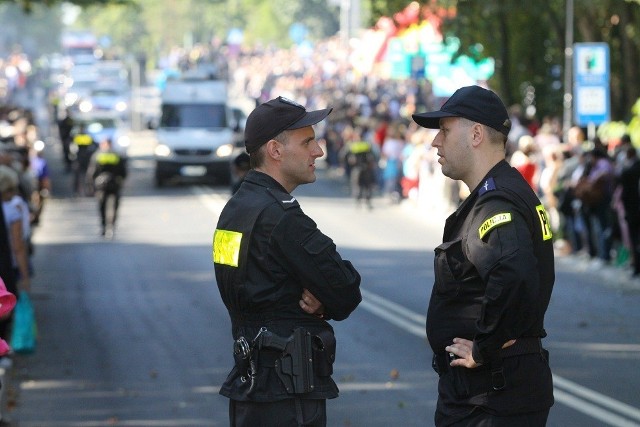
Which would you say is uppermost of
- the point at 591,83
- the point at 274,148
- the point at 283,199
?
the point at 274,148

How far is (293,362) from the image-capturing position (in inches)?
225

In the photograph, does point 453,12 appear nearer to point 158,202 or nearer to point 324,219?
point 324,219

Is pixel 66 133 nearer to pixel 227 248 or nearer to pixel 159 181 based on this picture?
pixel 159 181

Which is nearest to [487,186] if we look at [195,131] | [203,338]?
[203,338]

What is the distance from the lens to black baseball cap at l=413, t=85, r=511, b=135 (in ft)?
18.6

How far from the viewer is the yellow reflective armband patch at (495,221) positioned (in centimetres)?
551

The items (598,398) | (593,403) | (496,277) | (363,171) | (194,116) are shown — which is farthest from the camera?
(194,116)

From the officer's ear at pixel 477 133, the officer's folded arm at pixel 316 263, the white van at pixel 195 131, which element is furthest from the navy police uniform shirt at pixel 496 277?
the white van at pixel 195 131

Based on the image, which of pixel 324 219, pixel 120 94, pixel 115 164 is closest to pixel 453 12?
pixel 324 219

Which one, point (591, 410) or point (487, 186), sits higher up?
point (487, 186)

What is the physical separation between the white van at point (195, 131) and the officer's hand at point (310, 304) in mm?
34904

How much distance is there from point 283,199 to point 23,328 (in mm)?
8647

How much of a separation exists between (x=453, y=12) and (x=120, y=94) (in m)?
36.9

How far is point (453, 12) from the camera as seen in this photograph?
32.4 meters
